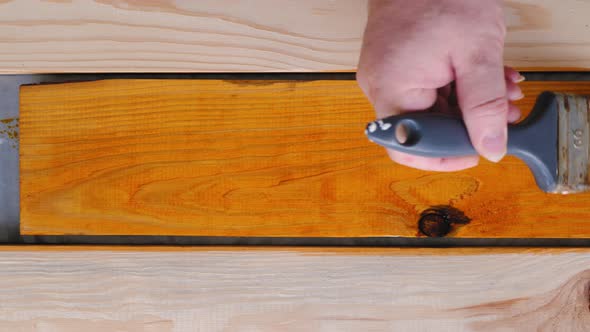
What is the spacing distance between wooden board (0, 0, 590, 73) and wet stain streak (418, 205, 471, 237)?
184 millimetres

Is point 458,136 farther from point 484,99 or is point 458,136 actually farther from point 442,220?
point 442,220

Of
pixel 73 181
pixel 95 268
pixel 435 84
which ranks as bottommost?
pixel 95 268

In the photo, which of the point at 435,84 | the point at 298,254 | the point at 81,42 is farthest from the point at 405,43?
the point at 81,42

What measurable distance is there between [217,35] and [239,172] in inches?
6.4

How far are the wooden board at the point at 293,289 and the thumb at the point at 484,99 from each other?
0.20 meters

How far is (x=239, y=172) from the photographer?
0.69m

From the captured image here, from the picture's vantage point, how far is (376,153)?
27.0 inches

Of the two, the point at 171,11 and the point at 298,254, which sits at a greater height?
the point at 171,11

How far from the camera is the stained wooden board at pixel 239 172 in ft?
2.24

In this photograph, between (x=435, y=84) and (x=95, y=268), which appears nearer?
(x=435, y=84)

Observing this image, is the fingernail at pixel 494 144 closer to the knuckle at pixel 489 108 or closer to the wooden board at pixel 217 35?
the knuckle at pixel 489 108

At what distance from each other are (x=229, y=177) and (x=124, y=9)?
23 centimetres

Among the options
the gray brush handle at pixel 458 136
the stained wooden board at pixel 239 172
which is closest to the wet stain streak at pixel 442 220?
the stained wooden board at pixel 239 172

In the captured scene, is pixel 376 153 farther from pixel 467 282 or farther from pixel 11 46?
pixel 11 46
